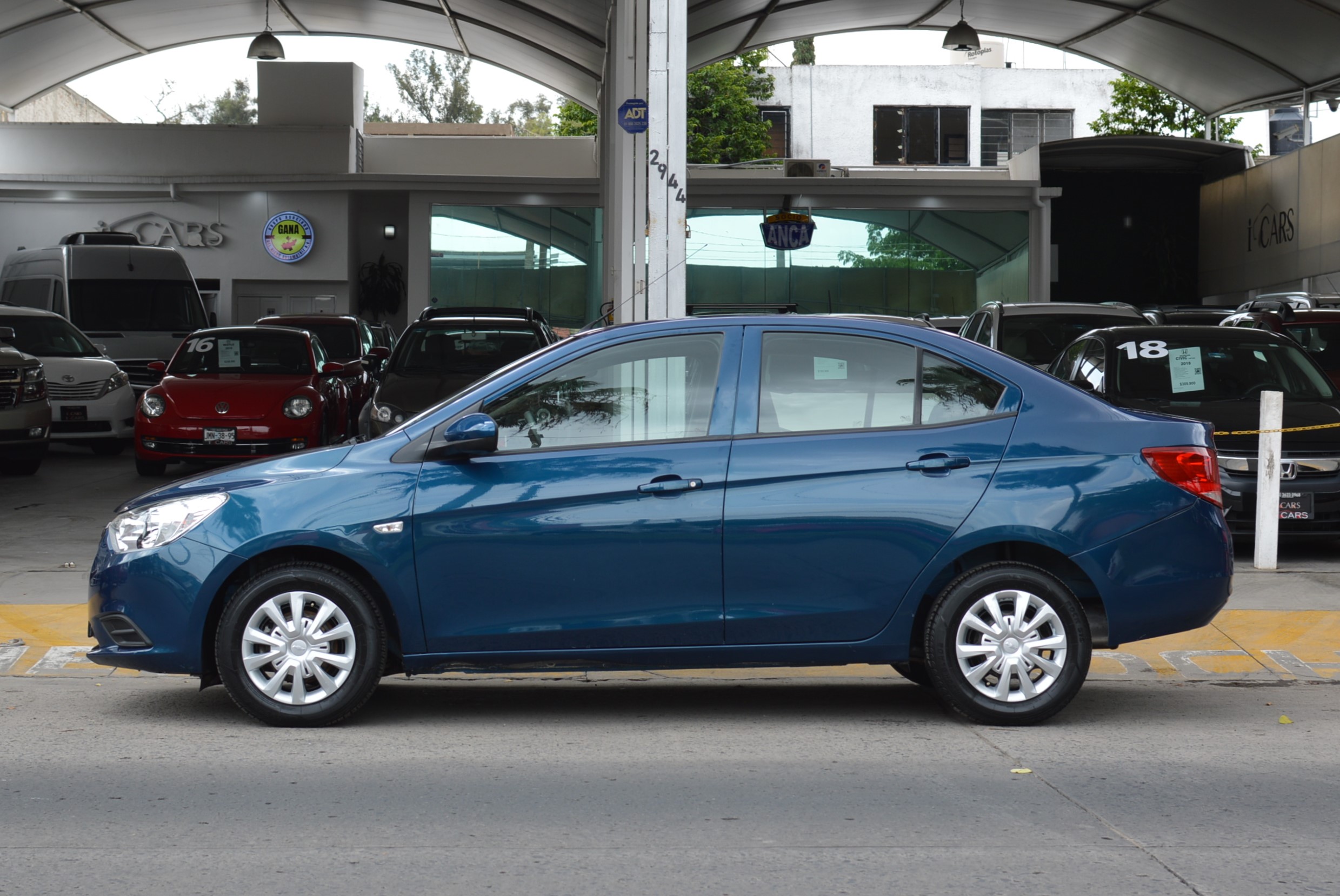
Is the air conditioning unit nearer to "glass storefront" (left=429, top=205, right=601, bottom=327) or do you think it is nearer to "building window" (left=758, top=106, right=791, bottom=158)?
"glass storefront" (left=429, top=205, right=601, bottom=327)

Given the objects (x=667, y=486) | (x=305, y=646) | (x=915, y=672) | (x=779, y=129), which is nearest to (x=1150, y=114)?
(x=779, y=129)

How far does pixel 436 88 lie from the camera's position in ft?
246

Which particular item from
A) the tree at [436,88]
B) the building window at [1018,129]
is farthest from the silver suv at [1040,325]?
the tree at [436,88]

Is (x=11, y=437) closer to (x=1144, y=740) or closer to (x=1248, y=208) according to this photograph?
(x=1144, y=740)

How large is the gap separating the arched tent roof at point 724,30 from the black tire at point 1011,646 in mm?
24771

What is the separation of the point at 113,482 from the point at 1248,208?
2995cm

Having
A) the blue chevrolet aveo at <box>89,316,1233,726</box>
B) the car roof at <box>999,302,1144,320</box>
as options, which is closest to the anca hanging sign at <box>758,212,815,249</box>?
the car roof at <box>999,302,1144,320</box>

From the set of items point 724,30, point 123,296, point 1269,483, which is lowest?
point 1269,483

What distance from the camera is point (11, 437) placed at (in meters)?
16.4

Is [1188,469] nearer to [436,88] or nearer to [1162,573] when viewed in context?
[1162,573]

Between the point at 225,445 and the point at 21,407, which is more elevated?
the point at 21,407

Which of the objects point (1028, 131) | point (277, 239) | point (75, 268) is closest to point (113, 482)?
point (75, 268)

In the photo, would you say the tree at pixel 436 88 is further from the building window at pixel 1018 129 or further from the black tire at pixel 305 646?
the black tire at pixel 305 646

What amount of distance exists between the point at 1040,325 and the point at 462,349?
232 inches
